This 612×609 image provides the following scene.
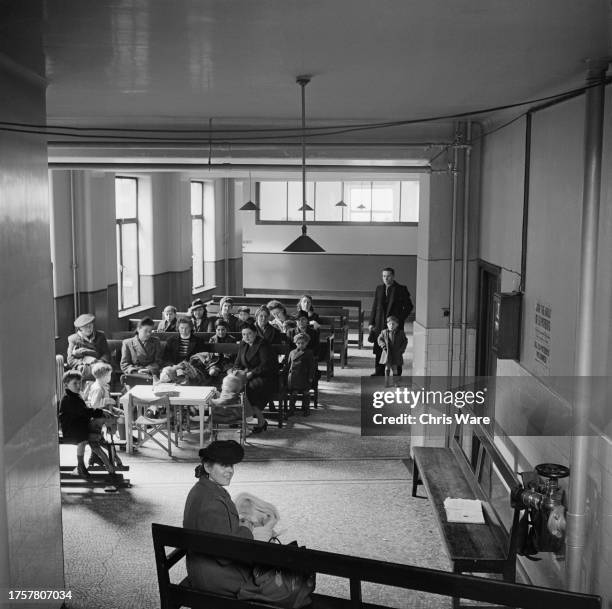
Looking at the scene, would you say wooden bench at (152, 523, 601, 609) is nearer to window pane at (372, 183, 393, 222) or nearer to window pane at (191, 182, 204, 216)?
window pane at (191, 182, 204, 216)

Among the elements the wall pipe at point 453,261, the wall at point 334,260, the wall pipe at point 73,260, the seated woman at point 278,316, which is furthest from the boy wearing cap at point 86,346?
the wall at point 334,260

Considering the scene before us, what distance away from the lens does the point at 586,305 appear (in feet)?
16.2

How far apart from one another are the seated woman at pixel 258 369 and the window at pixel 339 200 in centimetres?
1237

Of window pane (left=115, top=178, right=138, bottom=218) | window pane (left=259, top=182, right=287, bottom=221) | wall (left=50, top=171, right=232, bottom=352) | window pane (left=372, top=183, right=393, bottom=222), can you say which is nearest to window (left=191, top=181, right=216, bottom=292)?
wall (left=50, top=171, right=232, bottom=352)

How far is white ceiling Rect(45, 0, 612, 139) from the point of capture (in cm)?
391

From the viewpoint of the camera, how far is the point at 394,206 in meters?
22.9

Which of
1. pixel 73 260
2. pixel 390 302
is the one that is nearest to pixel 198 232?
pixel 73 260

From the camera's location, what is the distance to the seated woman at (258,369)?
10.5 meters

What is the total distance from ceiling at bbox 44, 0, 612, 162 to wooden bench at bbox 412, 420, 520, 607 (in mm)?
2942

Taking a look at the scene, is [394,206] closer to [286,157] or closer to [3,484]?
[286,157]

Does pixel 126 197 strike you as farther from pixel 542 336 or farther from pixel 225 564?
pixel 225 564

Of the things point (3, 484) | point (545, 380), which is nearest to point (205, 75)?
point (3, 484)

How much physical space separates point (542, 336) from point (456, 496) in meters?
1.49

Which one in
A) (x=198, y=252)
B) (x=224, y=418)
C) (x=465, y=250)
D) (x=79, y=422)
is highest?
(x=465, y=250)
